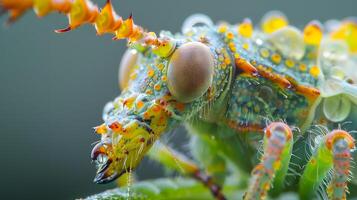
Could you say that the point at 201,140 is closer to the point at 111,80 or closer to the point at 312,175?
the point at 312,175

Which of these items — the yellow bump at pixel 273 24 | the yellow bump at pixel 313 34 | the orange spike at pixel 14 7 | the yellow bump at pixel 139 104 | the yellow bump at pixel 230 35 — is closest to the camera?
the orange spike at pixel 14 7

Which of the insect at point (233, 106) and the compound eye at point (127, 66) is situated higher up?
the compound eye at point (127, 66)

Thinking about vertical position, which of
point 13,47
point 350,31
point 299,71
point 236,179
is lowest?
point 236,179

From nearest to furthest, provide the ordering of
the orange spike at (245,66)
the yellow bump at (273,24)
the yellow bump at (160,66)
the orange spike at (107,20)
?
the orange spike at (107,20) < the yellow bump at (160,66) < the orange spike at (245,66) < the yellow bump at (273,24)

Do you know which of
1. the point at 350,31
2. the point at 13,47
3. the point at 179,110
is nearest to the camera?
the point at 179,110

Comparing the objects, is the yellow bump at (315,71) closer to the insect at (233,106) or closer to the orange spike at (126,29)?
the insect at (233,106)

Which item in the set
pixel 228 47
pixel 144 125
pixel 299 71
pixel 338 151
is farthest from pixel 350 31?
pixel 144 125

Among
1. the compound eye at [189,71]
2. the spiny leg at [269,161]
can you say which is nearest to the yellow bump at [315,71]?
the spiny leg at [269,161]
